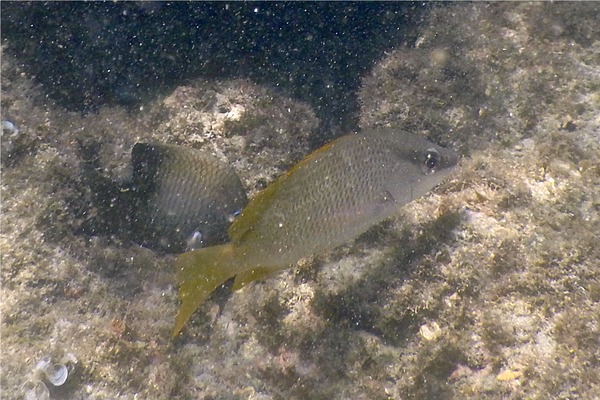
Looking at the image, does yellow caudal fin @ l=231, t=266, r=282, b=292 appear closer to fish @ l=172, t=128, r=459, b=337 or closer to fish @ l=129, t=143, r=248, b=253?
fish @ l=172, t=128, r=459, b=337

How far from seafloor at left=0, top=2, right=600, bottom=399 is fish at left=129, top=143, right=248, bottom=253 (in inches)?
9.4

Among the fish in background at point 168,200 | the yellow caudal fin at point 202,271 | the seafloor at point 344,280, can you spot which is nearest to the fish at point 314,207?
the yellow caudal fin at point 202,271

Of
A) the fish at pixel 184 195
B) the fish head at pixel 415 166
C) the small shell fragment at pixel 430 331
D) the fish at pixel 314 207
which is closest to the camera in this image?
the fish at pixel 314 207

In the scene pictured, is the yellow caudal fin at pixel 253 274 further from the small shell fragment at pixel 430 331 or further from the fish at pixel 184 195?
the small shell fragment at pixel 430 331

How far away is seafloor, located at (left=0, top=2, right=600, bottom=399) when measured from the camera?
2430 mm

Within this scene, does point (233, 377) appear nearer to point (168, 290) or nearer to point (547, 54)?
point (168, 290)

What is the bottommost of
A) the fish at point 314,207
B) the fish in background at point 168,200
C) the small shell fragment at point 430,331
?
the small shell fragment at point 430,331

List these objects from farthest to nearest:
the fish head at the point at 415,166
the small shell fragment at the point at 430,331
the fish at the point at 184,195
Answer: the fish at the point at 184,195 → the small shell fragment at the point at 430,331 → the fish head at the point at 415,166

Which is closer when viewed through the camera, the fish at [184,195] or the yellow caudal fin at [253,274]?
the yellow caudal fin at [253,274]

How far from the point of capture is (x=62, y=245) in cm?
282

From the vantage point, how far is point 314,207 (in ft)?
7.21

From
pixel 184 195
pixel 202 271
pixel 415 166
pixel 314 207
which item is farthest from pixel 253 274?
pixel 415 166

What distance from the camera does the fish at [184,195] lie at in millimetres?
2816

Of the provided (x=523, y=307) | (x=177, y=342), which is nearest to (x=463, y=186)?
(x=523, y=307)
